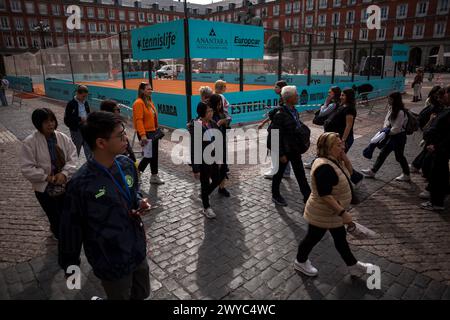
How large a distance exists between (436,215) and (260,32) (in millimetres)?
9442

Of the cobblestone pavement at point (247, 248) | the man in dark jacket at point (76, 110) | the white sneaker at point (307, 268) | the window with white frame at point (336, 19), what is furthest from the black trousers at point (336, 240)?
the window with white frame at point (336, 19)

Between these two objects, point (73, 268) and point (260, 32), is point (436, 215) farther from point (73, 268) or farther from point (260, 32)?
point (260, 32)

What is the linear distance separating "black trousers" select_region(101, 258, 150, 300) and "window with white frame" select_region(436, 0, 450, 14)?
57857mm

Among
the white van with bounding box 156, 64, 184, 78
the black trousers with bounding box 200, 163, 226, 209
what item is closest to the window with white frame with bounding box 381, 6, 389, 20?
the white van with bounding box 156, 64, 184, 78

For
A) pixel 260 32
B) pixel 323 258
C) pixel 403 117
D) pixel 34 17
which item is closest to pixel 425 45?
pixel 260 32

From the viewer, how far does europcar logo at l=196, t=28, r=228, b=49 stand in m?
9.84

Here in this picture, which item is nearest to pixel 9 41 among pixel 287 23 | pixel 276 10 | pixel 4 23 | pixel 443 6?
pixel 4 23

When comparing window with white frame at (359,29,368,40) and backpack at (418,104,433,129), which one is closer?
backpack at (418,104,433,129)

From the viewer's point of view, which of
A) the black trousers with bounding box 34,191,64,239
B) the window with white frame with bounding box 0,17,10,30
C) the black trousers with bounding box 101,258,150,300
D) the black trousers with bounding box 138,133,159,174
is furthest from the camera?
the window with white frame with bounding box 0,17,10,30

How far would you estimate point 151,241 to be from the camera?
418 cm

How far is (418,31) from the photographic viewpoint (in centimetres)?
4781

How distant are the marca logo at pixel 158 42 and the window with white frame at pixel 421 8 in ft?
170

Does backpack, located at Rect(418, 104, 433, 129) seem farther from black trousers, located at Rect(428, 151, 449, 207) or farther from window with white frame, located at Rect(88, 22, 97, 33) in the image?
window with white frame, located at Rect(88, 22, 97, 33)

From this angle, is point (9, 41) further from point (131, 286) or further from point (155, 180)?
point (131, 286)
